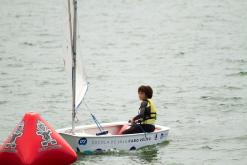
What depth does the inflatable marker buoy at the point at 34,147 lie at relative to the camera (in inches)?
522

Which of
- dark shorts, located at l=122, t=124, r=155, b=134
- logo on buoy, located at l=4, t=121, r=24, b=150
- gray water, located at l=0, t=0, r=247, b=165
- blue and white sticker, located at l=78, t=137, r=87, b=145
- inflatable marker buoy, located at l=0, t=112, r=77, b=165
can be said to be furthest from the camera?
gray water, located at l=0, t=0, r=247, b=165

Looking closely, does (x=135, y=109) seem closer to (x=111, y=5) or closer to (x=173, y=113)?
(x=173, y=113)

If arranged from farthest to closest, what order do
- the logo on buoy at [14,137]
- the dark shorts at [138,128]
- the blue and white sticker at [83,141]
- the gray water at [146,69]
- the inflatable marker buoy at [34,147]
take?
the gray water at [146,69]
the dark shorts at [138,128]
the blue and white sticker at [83,141]
the logo on buoy at [14,137]
the inflatable marker buoy at [34,147]

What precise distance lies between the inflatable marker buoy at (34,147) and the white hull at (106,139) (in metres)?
1.65

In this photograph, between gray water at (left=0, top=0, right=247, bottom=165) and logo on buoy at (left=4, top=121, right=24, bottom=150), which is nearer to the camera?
logo on buoy at (left=4, top=121, right=24, bottom=150)

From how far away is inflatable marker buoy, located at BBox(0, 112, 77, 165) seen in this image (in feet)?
43.5

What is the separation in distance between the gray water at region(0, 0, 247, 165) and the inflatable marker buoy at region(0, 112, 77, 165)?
6.34 feet

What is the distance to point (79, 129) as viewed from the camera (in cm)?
1669

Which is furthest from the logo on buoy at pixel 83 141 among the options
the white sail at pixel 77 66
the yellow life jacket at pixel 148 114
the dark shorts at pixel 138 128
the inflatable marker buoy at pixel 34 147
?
the inflatable marker buoy at pixel 34 147

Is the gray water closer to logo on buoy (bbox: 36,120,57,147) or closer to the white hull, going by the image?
the white hull

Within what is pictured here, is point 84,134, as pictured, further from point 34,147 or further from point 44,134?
point 34,147

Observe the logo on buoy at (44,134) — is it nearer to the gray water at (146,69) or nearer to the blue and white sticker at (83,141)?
the blue and white sticker at (83,141)

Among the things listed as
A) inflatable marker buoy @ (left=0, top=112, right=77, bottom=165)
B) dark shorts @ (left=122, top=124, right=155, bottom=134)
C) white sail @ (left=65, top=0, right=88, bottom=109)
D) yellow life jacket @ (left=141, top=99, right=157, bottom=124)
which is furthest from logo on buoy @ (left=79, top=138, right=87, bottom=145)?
inflatable marker buoy @ (left=0, top=112, right=77, bottom=165)

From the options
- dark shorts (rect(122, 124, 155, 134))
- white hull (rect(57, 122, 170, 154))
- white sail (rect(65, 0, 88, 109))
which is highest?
white sail (rect(65, 0, 88, 109))
